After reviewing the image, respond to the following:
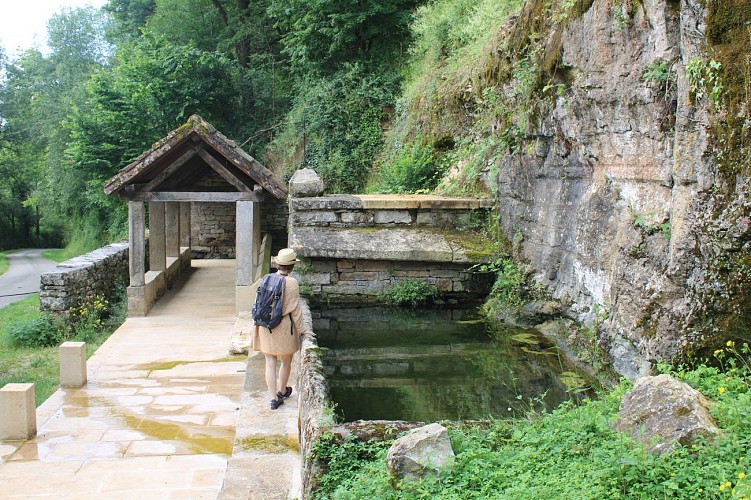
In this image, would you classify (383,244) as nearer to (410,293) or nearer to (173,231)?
(410,293)

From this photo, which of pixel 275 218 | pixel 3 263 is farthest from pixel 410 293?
pixel 3 263

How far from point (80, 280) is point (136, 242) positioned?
222 centimetres

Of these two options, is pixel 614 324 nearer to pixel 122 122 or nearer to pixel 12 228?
pixel 122 122

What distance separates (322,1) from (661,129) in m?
14.6

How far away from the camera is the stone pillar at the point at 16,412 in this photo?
5664mm

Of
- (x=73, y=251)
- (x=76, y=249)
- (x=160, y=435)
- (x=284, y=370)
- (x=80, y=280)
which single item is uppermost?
(x=284, y=370)

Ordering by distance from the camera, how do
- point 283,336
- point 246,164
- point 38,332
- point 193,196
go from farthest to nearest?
1. point 38,332
2. point 193,196
3. point 246,164
4. point 283,336

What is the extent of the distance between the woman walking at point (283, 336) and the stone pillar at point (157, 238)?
7.75 m

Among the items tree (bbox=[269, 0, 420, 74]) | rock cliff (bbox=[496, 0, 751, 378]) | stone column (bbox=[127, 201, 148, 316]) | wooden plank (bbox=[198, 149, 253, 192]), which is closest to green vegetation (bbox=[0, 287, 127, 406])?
stone column (bbox=[127, 201, 148, 316])

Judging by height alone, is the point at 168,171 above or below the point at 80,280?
above

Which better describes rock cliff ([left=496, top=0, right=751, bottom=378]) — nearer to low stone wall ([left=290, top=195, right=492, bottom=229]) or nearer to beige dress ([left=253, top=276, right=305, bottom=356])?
low stone wall ([left=290, top=195, right=492, bottom=229])

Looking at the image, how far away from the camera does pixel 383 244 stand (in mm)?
9039

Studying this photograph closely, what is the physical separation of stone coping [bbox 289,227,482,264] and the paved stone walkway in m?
1.87

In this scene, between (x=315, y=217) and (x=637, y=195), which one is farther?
(x=315, y=217)
